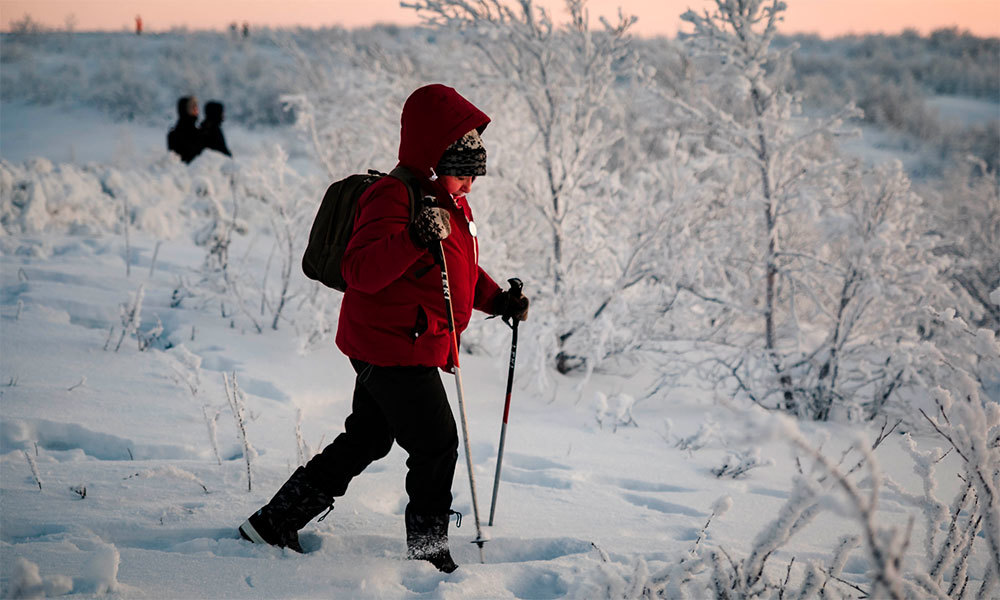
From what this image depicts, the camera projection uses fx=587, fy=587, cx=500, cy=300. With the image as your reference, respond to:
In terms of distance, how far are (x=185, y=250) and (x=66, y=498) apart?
5.20m

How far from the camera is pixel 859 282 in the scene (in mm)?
4227

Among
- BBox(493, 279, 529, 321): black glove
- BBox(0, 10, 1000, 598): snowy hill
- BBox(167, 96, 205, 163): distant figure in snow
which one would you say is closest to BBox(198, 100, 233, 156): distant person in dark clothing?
BBox(167, 96, 205, 163): distant figure in snow

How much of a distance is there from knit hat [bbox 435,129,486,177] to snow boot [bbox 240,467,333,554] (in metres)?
1.15

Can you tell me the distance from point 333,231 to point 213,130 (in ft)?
28.0

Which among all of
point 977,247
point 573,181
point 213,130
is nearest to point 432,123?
point 573,181

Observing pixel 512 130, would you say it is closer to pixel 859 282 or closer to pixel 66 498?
pixel 859 282

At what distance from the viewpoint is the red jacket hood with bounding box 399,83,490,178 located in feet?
6.17

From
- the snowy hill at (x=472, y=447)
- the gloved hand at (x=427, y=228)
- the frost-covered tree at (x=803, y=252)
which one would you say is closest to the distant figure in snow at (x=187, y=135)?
the snowy hill at (x=472, y=447)

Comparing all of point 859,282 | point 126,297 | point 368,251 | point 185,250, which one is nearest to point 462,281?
point 368,251

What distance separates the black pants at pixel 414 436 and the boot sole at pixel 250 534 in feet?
0.75

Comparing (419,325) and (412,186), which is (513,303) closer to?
(419,325)

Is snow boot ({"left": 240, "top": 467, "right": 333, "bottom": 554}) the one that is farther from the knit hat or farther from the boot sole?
the knit hat

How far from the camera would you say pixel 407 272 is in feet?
6.11

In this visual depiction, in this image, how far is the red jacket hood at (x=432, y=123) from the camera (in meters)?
1.88
